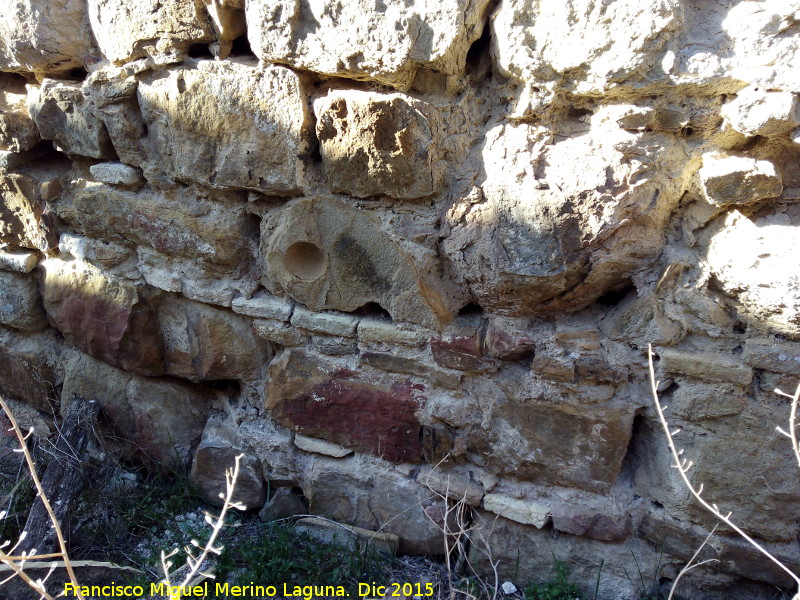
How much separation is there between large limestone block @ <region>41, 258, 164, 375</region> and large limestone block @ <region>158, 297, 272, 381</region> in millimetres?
54

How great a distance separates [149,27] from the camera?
1.65m

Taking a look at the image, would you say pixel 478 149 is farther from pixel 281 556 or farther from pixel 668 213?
pixel 281 556

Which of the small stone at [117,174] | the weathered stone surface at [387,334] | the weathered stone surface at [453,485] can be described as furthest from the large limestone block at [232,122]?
the weathered stone surface at [453,485]

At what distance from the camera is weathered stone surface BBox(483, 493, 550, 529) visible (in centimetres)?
170

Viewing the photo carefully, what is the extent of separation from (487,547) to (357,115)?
120 cm

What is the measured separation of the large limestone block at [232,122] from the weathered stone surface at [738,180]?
944mm

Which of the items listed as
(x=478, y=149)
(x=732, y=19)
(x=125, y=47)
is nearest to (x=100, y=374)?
(x=125, y=47)

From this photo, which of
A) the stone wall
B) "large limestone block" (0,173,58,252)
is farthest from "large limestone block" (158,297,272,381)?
"large limestone block" (0,173,58,252)

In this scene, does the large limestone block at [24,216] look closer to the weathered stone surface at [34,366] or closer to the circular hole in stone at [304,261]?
the weathered stone surface at [34,366]

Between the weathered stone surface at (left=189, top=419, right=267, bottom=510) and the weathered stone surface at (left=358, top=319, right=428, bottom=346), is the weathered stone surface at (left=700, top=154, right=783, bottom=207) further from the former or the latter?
the weathered stone surface at (left=189, top=419, right=267, bottom=510)

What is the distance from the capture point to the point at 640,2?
1.23m

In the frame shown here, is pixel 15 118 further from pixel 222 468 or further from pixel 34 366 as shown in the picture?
pixel 222 468

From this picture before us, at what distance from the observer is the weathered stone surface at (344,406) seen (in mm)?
1804

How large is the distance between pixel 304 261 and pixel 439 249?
1.32 feet
